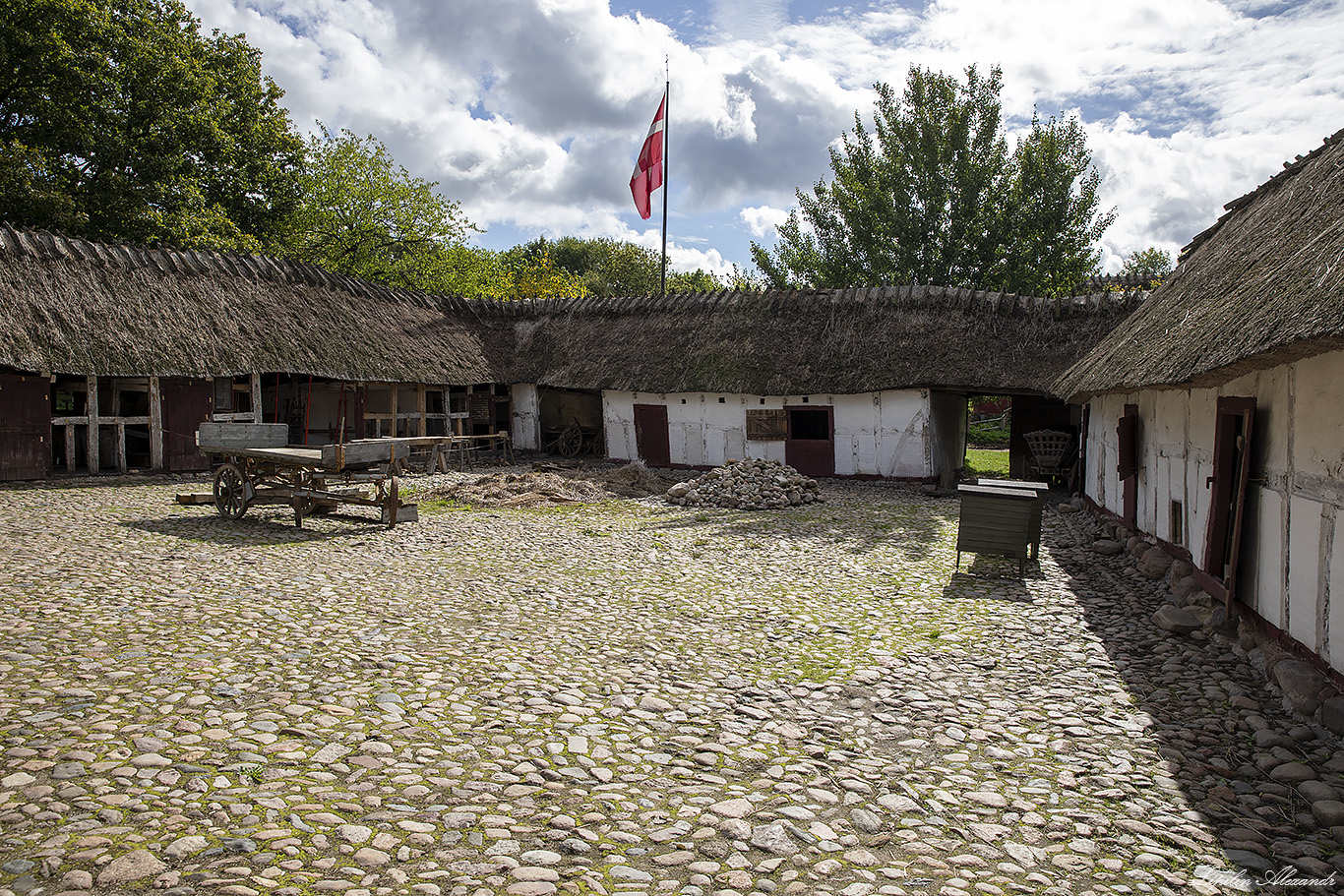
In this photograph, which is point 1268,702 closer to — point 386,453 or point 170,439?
point 386,453

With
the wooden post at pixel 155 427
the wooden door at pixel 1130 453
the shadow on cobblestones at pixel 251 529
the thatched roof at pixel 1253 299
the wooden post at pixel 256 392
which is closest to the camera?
the thatched roof at pixel 1253 299

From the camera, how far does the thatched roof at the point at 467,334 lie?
647 inches

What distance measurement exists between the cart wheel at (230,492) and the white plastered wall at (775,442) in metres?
11.9

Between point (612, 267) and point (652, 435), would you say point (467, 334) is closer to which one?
point (652, 435)

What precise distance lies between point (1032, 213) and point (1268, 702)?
94.0ft

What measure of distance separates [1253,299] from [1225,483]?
1.65 m

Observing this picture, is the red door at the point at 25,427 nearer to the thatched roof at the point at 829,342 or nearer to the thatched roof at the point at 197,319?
the thatched roof at the point at 197,319

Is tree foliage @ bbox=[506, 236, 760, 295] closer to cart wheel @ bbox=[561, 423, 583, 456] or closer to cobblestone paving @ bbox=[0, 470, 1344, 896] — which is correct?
cart wheel @ bbox=[561, 423, 583, 456]

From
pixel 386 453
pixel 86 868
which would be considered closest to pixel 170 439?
pixel 386 453

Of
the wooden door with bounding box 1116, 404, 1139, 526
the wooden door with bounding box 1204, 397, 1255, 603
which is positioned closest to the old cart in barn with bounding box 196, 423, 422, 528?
the wooden door with bounding box 1204, 397, 1255, 603

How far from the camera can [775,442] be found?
20062 millimetres

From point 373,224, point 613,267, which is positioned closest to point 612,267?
point 613,267

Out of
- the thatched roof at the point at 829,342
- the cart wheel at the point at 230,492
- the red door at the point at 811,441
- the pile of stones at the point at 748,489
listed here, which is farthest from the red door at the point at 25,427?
the red door at the point at 811,441

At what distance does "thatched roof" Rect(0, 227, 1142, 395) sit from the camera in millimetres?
16422
